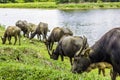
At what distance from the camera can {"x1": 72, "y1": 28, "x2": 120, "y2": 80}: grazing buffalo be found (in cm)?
887

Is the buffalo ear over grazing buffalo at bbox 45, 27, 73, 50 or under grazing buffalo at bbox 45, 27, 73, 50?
over

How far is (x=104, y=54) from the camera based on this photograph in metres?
9.24

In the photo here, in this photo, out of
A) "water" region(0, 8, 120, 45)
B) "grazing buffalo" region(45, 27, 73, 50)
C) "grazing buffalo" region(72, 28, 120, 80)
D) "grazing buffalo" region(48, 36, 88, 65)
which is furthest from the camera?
"water" region(0, 8, 120, 45)

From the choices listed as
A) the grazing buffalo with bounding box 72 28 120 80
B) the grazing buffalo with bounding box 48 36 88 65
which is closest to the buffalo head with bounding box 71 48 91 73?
Answer: the grazing buffalo with bounding box 72 28 120 80

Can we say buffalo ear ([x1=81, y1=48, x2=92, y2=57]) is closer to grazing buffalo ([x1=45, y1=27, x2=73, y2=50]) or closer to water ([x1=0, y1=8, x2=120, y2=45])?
grazing buffalo ([x1=45, y1=27, x2=73, y2=50])

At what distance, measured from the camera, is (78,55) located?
974cm

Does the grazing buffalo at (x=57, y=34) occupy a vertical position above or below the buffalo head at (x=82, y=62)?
below

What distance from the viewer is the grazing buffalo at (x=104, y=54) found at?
887 cm

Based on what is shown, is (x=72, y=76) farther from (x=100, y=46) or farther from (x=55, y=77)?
(x=100, y=46)

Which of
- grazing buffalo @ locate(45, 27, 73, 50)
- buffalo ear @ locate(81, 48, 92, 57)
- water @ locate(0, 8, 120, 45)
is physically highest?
buffalo ear @ locate(81, 48, 92, 57)

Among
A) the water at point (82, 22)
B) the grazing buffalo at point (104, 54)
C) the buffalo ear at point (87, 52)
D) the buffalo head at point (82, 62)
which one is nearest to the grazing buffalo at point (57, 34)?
the water at point (82, 22)

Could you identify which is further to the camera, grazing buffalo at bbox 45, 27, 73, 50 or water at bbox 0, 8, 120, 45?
water at bbox 0, 8, 120, 45

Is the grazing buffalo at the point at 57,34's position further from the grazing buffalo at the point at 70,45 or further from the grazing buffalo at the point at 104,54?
the grazing buffalo at the point at 104,54

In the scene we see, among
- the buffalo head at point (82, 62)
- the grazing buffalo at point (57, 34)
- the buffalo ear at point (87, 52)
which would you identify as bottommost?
the grazing buffalo at point (57, 34)
